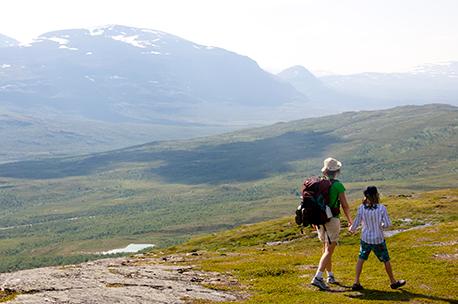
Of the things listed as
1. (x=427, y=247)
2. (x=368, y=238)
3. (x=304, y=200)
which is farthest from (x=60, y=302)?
(x=427, y=247)

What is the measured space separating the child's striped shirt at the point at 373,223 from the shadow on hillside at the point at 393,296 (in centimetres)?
255

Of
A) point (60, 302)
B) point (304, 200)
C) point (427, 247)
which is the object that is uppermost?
point (304, 200)

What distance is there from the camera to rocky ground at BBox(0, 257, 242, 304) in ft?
74.8

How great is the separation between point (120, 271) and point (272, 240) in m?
38.0

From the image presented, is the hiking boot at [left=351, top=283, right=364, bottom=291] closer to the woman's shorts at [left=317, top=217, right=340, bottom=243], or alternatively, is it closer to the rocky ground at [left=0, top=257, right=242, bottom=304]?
the woman's shorts at [left=317, top=217, right=340, bottom=243]

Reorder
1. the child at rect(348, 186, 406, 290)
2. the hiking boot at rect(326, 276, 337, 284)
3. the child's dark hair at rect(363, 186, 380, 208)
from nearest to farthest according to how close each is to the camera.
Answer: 1. the child's dark hair at rect(363, 186, 380, 208)
2. the child at rect(348, 186, 406, 290)
3. the hiking boot at rect(326, 276, 337, 284)

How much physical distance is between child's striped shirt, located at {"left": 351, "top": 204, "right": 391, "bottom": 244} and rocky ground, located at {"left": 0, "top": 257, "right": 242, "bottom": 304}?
24.7 ft

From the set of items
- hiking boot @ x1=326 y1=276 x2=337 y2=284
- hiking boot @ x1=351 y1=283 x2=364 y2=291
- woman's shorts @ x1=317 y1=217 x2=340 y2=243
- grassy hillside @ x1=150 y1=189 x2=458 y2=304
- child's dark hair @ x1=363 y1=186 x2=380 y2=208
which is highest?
child's dark hair @ x1=363 y1=186 x2=380 y2=208

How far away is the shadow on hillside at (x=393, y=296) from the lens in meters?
23.8

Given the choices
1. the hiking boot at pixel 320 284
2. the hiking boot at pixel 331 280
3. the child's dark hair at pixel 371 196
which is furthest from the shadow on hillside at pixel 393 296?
the child's dark hair at pixel 371 196

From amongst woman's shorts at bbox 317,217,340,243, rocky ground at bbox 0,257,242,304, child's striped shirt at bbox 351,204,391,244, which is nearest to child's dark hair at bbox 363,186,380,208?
child's striped shirt at bbox 351,204,391,244

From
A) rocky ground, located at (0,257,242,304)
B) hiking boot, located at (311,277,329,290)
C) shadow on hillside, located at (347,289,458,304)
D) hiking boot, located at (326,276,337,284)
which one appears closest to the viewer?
rocky ground, located at (0,257,242,304)

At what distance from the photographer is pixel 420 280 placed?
27.8 meters

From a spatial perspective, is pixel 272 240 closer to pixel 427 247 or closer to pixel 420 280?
pixel 427 247
